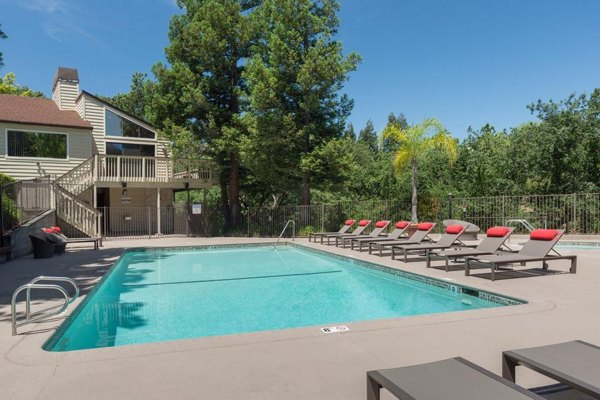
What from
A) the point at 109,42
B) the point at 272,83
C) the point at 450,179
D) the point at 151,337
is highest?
the point at 109,42

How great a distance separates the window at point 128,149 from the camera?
2227 cm

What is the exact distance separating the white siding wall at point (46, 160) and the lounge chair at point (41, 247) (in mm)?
10046

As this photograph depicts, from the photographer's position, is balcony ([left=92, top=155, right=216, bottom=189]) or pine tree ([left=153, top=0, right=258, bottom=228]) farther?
pine tree ([left=153, top=0, right=258, bottom=228])

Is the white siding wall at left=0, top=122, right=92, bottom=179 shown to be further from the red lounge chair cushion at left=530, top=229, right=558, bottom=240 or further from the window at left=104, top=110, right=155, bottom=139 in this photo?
the red lounge chair cushion at left=530, top=229, right=558, bottom=240

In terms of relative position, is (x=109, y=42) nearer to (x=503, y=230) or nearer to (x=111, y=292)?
(x=111, y=292)

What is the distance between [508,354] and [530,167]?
20128mm

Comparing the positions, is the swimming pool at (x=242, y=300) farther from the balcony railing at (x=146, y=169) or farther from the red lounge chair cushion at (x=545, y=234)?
the balcony railing at (x=146, y=169)

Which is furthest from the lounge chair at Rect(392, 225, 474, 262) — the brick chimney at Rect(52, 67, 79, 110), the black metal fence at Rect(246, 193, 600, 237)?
the brick chimney at Rect(52, 67, 79, 110)

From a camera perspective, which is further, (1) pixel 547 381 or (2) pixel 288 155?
(2) pixel 288 155

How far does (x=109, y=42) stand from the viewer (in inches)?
987

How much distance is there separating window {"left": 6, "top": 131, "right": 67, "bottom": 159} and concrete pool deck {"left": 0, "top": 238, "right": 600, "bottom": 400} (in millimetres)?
17575

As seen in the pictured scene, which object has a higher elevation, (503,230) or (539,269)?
(503,230)

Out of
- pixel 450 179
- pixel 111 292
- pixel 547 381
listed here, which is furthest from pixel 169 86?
pixel 547 381

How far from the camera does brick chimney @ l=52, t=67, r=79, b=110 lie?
2291cm
